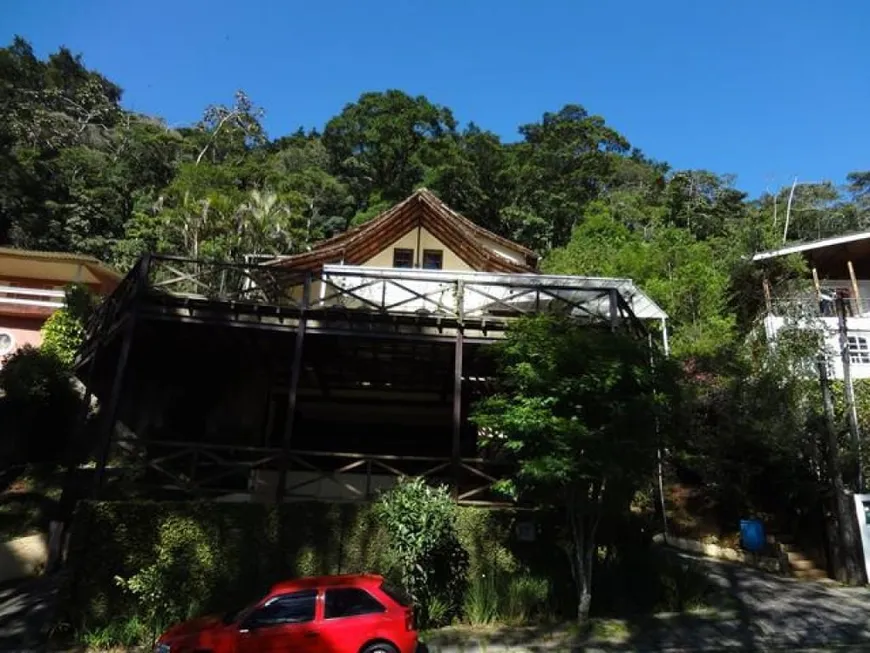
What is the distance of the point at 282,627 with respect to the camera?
6.86 metres

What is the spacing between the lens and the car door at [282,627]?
22.1ft

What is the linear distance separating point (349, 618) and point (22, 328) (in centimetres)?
2061

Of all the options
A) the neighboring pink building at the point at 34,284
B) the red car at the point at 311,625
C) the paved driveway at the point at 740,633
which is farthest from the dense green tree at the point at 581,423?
the neighboring pink building at the point at 34,284

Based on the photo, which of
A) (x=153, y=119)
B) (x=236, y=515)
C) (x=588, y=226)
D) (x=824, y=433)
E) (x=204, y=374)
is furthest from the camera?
(x=153, y=119)

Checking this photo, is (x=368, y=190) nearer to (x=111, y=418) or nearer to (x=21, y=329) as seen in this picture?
(x=21, y=329)

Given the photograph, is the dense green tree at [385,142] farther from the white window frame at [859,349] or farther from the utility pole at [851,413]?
the utility pole at [851,413]

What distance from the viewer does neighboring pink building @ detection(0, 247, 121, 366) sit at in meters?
21.3

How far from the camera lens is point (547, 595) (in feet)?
30.6

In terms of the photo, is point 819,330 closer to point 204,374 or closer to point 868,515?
point 868,515

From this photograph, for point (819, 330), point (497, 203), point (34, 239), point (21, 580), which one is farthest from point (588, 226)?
point (34, 239)

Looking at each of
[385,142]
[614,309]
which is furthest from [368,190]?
[614,309]

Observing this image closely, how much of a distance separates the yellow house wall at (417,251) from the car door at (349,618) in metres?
14.6

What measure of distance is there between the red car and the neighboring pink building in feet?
58.2

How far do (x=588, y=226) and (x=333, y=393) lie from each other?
919 inches
